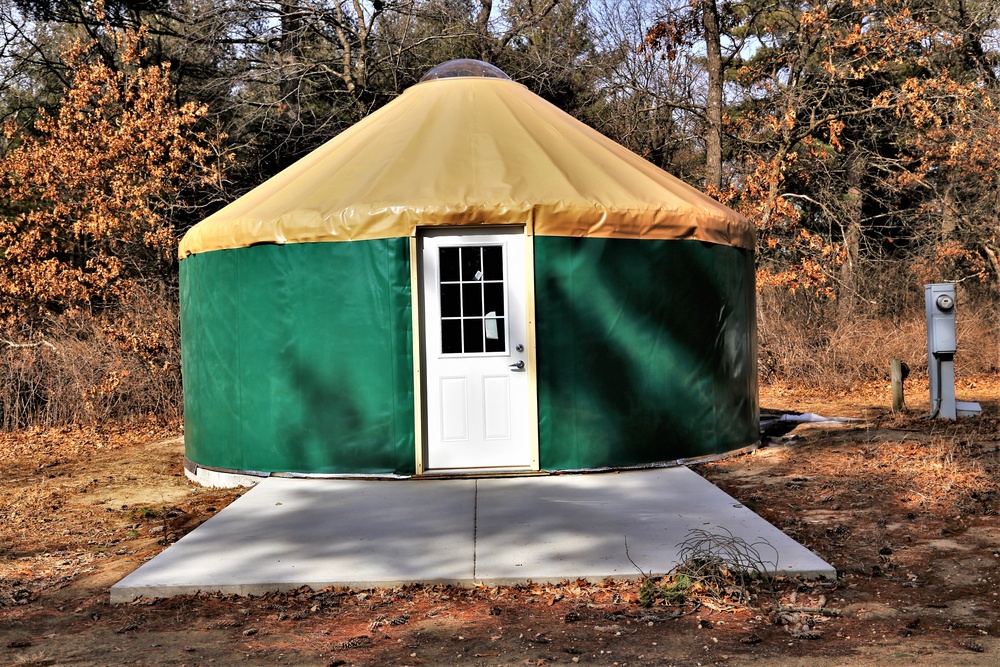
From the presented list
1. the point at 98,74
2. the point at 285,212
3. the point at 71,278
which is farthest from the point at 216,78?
the point at 285,212

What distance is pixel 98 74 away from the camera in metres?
11.3

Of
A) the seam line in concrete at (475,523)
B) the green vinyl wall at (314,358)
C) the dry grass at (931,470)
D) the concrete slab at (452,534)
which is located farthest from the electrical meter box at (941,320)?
the green vinyl wall at (314,358)

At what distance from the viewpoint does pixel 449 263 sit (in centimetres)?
620

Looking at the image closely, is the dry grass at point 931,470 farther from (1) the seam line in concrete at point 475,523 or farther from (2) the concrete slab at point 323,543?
(2) the concrete slab at point 323,543

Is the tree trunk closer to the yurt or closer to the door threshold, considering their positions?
the yurt

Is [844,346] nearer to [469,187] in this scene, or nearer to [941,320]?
[941,320]

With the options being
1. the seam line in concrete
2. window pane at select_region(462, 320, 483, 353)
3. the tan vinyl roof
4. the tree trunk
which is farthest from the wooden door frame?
the tree trunk

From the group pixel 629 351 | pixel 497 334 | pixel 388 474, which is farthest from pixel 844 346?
pixel 388 474

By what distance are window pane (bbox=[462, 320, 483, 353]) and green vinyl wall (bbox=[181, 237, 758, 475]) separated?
1.22 ft

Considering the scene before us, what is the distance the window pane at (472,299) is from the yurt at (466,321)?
20 mm

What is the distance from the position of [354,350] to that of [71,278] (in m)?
6.40

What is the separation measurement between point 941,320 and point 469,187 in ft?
13.8

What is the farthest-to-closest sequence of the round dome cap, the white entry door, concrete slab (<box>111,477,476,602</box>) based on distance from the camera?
the round dome cap < the white entry door < concrete slab (<box>111,477,476,602</box>)

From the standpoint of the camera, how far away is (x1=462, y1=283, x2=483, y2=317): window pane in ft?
20.4
